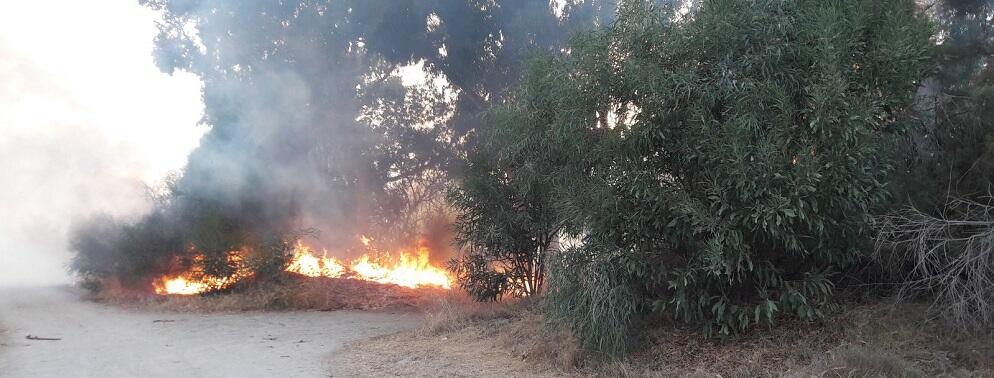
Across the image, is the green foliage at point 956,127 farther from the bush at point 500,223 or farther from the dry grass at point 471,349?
the bush at point 500,223

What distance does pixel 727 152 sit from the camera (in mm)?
6535

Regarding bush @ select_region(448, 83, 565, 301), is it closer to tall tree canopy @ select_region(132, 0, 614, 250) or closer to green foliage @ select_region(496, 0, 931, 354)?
green foliage @ select_region(496, 0, 931, 354)

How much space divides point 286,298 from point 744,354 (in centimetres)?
1009

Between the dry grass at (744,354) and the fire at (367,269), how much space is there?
6.81 metres

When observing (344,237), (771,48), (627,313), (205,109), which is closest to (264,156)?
(205,109)

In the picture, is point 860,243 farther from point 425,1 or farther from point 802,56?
point 425,1

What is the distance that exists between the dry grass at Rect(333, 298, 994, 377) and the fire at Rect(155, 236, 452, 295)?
6810 mm

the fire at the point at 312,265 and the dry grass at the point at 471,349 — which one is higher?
the fire at the point at 312,265

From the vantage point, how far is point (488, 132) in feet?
39.7

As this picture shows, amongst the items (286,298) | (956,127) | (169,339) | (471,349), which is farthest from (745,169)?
(286,298)

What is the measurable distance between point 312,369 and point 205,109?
10.2 metres

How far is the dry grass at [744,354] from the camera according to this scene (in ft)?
21.1

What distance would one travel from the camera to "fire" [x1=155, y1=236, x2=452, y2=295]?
15344mm

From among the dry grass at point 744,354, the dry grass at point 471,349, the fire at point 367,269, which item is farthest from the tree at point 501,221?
the fire at point 367,269
